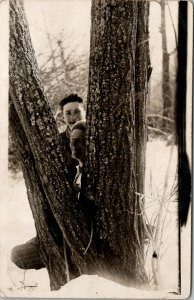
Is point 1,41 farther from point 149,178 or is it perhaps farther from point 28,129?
point 149,178

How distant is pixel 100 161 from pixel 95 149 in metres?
0.04

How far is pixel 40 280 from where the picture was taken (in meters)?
0.98

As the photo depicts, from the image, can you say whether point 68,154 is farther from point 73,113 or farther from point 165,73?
point 165,73

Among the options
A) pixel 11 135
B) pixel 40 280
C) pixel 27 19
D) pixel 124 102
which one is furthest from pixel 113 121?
pixel 40 280

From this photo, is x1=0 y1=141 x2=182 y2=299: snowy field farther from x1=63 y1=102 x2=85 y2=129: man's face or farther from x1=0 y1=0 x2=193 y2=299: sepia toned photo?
x1=63 y1=102 x2=85 y2=129: man's face

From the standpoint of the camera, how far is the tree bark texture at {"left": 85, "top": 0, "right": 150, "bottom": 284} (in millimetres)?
967

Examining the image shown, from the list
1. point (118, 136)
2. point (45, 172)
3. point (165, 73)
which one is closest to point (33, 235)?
point (45, 172)

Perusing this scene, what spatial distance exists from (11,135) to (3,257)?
0.40m

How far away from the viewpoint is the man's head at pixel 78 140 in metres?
0.98

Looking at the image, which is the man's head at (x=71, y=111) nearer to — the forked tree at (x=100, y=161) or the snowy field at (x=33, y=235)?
the forked tree at (x=100, y=161)

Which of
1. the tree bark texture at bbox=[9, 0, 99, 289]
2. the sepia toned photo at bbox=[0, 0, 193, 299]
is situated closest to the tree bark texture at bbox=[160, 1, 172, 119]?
the sepia toned photo at bbox=[0, 0, 193, 299]

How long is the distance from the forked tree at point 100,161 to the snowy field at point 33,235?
0.09 feet

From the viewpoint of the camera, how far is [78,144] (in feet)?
3.22

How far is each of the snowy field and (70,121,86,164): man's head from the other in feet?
0.66
